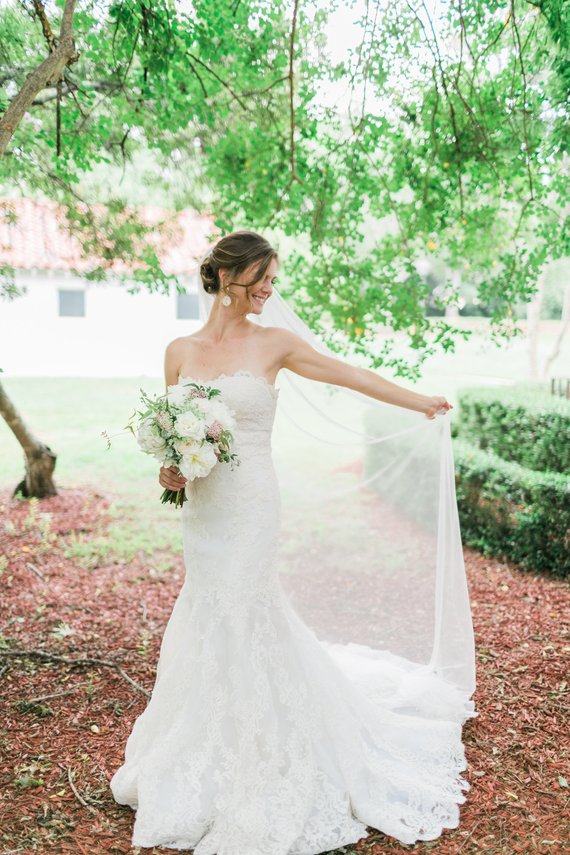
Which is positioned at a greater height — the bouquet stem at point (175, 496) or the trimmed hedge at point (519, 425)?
the bouquet stem at point (175, 496)

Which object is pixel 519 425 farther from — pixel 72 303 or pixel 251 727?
pixel 72 303

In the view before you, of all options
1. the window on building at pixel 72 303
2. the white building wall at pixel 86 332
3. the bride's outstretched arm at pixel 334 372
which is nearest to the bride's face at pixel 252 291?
the bride's outstretched arm at pixel 334 372

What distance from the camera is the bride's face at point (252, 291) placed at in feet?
11.7

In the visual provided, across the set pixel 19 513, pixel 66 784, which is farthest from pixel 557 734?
pixel 19 513

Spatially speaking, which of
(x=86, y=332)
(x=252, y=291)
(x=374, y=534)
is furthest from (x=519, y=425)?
(x=86, y=332)

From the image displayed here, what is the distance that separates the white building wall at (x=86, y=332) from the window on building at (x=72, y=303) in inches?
5.8

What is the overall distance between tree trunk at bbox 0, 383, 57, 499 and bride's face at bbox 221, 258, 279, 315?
560cm

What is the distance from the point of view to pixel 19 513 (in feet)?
28.5

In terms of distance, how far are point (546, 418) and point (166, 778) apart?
18.7 ft

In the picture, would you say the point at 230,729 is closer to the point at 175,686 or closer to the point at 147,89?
the point at 175,686

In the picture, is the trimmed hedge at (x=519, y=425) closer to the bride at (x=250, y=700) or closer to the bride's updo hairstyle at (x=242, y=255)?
the bride at (x=250, y=700)

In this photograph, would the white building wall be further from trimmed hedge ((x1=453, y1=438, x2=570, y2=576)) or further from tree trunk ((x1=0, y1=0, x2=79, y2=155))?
tree trunk ((x1=0, y1=0, x2=79, y2=155))

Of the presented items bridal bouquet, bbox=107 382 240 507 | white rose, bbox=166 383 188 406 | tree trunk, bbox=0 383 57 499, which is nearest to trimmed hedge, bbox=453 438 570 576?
bridal bouquet, bbox=107 382 240 507

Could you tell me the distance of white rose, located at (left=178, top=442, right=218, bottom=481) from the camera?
3.08 metres
